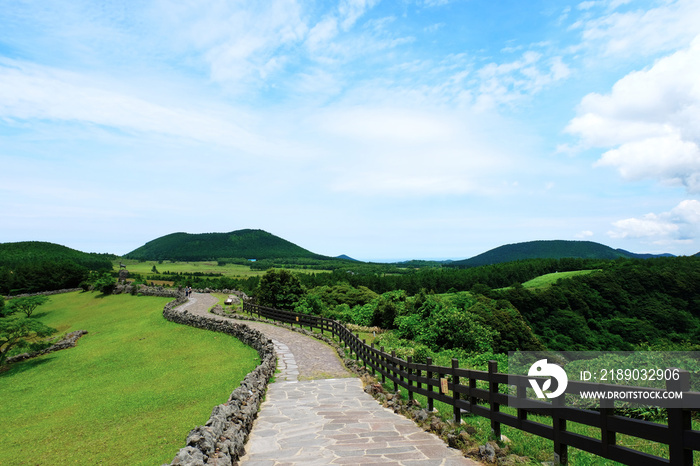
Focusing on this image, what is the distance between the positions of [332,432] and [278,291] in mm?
28416

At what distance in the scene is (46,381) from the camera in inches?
782

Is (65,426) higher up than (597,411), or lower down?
lower down

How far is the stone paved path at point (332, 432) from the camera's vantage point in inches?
237

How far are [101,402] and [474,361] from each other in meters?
14.6

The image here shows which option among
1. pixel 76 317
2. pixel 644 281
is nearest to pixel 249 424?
pixel 76 317

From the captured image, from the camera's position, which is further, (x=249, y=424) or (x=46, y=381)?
(x=46, y=381)

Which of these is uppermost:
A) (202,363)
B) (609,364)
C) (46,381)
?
(609,364)

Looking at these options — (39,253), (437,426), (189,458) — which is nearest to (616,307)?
(437,426)

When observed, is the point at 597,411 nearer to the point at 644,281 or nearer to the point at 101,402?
the point at 101,402

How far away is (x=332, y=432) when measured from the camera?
24.6 ft

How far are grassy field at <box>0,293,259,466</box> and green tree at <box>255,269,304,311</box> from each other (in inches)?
319

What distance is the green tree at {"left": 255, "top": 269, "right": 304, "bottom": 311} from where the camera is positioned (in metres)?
35.2

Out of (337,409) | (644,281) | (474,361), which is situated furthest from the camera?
(644,281)

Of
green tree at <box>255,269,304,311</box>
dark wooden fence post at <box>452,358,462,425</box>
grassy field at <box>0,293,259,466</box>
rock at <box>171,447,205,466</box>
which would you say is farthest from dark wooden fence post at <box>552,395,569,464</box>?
green tree at <box>255,269,304,311</box>
